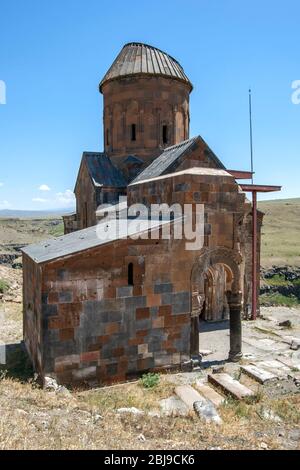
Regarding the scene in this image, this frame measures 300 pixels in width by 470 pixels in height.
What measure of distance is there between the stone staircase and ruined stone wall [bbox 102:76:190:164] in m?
8.98

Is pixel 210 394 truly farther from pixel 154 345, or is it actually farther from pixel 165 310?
pixel 165 310

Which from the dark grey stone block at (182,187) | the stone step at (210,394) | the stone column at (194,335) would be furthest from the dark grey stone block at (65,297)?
the dark grey stone block at (182,187)

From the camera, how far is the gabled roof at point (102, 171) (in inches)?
524

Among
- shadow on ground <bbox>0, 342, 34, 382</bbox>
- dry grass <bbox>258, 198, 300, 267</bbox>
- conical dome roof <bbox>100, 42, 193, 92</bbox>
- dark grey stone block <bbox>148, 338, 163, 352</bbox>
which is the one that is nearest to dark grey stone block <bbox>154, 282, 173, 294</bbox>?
dark grey stone block <bbox>148, 338, 163, 352</bbox>

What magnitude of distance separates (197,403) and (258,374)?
188cm

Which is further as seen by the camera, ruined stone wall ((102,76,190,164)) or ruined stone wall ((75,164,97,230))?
ruined stone wall ((102,76,190,164))

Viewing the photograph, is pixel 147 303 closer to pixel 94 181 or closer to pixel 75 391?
pixel 75 391

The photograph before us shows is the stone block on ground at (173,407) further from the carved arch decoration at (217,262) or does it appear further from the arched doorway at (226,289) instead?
the carved arch decoration at (217,262)

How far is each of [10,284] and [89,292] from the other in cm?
1026

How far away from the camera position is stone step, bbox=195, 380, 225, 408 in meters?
5.71

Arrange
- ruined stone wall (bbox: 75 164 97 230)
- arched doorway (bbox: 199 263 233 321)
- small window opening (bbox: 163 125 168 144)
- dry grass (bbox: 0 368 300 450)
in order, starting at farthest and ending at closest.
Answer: small window opening (bbox: 163 125 168 144)
ruined stone wall (bbox: 75 164 97 230)
arched doorway (bbox: 199 263 233 321)
dry grass (bbox: 0 368 300 450)

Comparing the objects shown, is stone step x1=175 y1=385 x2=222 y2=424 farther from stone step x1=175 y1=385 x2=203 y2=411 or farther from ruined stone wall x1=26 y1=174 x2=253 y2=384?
ruined stone wall x1=26 y1=174 x2=253 y2=384

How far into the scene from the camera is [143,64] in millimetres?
14000

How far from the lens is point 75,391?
247 inches
